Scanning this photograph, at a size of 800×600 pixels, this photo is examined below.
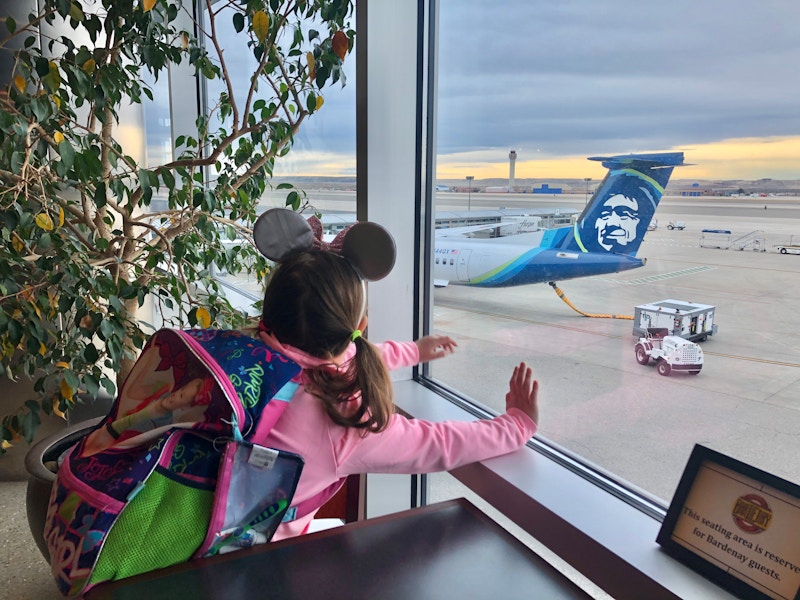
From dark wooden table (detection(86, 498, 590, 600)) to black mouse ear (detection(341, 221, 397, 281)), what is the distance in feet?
1.58

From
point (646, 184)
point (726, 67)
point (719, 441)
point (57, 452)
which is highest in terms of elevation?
point (726, 67)

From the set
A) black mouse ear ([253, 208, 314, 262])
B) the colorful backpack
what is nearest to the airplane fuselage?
black mouse ear ([253, 208, 314, 262])

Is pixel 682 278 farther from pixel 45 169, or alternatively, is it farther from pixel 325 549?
pixel 45 169

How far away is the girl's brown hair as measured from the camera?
3.67 ft

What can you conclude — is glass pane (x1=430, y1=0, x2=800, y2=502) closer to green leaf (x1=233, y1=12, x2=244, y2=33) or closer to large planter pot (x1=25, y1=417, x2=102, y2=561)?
green leaf (x1=233, y1=12, x2=244, y2=33)

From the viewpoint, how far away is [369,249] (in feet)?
4.02

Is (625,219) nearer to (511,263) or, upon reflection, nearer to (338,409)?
(511,263)

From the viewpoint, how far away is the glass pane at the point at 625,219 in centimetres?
107

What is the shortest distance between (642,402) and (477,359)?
534 millimetres

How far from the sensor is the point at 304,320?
3.81 ft

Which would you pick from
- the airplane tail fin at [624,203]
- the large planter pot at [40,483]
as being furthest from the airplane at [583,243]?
A: the large planter pot at [40,483]

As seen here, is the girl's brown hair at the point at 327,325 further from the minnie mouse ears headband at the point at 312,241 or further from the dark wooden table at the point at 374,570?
the dark wooden table at the point at 374,570

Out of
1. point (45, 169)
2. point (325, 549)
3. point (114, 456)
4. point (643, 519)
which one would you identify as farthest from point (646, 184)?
point (45, 169)

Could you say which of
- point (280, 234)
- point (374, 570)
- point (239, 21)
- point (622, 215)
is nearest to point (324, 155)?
point (239, 21)
